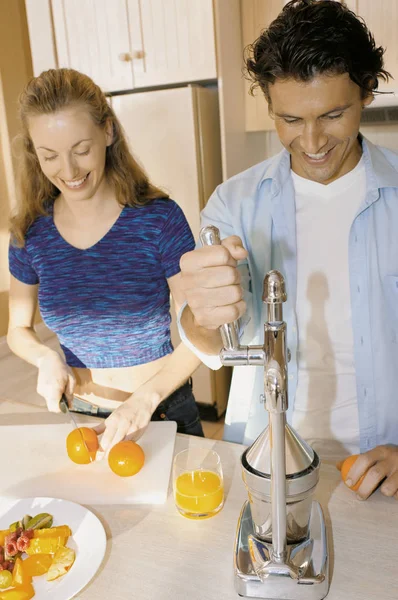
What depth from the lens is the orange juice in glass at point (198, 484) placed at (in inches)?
36.8

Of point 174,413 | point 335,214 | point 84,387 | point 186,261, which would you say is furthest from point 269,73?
point 84,387

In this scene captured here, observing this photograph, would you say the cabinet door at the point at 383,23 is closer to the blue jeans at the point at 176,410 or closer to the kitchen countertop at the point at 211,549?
the blue jeans at the point at 176,410

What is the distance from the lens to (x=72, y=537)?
897mm

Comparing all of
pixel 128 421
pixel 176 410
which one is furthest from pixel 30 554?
pixel 176 410

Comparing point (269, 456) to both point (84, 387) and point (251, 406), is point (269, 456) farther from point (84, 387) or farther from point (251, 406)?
point (84, 387)

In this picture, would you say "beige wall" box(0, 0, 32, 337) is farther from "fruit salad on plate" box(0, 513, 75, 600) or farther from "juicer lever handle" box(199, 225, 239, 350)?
"juicer lever handle" box(199, 225, 239, 350)

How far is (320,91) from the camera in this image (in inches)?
41.1

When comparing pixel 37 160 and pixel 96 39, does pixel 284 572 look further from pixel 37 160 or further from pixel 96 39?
pixel 96 39

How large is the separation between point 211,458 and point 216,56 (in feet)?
6.78

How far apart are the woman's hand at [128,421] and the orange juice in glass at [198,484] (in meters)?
0.18

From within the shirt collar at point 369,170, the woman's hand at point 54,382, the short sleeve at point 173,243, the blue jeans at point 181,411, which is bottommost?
the blue jeans at point 181,411

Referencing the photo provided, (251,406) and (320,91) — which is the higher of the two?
(320,91)

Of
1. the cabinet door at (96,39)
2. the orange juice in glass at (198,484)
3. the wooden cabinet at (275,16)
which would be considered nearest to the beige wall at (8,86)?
the cabinet door at (96,39)

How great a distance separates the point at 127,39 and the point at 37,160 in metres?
1.41
